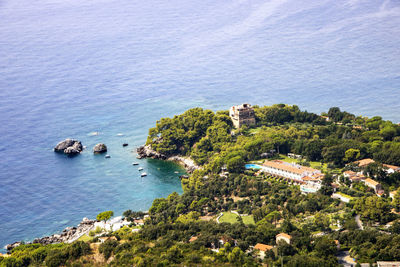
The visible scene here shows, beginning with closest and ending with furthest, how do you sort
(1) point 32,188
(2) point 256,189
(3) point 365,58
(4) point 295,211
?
(4) point 295,211 < (2) point 256,189 < (1) point 32,188 < (3) point 365,58

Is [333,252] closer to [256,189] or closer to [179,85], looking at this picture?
[256,189]

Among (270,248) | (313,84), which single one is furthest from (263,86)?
(270,248)

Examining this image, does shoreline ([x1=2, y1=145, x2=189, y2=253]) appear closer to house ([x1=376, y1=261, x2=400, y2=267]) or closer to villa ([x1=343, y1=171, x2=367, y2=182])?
villa ([x1=343, y1=171, x2=367, y2=182])

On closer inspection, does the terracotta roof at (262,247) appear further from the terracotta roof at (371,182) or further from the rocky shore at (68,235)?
the rocky shore at (68,235)

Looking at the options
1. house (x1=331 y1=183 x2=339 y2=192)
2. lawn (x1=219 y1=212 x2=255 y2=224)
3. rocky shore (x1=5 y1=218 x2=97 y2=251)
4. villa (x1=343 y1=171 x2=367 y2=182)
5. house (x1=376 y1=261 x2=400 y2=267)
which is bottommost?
rocky shore (x1=5 y1=218 x2=97 y2=251)

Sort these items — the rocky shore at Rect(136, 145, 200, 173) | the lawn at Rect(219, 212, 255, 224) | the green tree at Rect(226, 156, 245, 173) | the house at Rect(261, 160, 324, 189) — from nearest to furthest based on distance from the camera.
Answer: the lawn at Rect(219, 212, 255, 224) → the house at Rect(261, 160, 324, 189) → the green tree at Rect(226, 156, 245, 173) → the rocky shore at Rect(136, 145, 200, 173)

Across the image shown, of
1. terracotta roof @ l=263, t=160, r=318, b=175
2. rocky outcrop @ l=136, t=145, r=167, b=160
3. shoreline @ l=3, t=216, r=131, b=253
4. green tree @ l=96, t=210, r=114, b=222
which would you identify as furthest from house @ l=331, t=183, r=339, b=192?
rocky outcrop @ l=136, t=145, r=167, b=160

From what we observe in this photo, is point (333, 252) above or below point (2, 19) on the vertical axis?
below
